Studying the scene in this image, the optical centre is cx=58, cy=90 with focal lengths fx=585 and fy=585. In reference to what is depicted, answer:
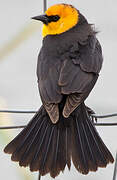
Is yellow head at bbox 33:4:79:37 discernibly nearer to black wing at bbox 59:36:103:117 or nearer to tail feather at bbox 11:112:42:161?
black wing at bbox 59:36:103:117

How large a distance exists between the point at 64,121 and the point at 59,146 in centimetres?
16

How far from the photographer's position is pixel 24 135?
9.95 feet

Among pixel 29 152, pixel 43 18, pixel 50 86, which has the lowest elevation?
pixel 29 152

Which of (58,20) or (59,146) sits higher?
(58,20)

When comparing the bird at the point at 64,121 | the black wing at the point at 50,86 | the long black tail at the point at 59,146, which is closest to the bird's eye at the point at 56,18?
the bird at the point at 64,121

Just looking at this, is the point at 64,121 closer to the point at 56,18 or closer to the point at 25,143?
the point at 25,143

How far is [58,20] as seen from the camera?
3.46 metres

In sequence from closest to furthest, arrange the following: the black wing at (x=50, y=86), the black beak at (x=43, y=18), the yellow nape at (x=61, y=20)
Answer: the black wing at (x=50, y=86) < the black beak at (x=43, y=18) < the yellow nape at (x=61, y=20)

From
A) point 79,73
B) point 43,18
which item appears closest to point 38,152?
point 79,73

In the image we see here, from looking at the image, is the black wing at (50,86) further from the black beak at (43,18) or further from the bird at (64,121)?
the black beak at (43,18)

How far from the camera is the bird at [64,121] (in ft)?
9.40

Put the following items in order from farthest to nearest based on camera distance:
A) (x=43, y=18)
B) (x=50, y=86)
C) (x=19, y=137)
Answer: (x=43, y=18) < (x=19, y=137) < (x=50, y=86)

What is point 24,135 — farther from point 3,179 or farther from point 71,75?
point 3,179

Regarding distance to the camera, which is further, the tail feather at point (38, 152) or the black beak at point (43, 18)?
the black beak at point (43, 18)
